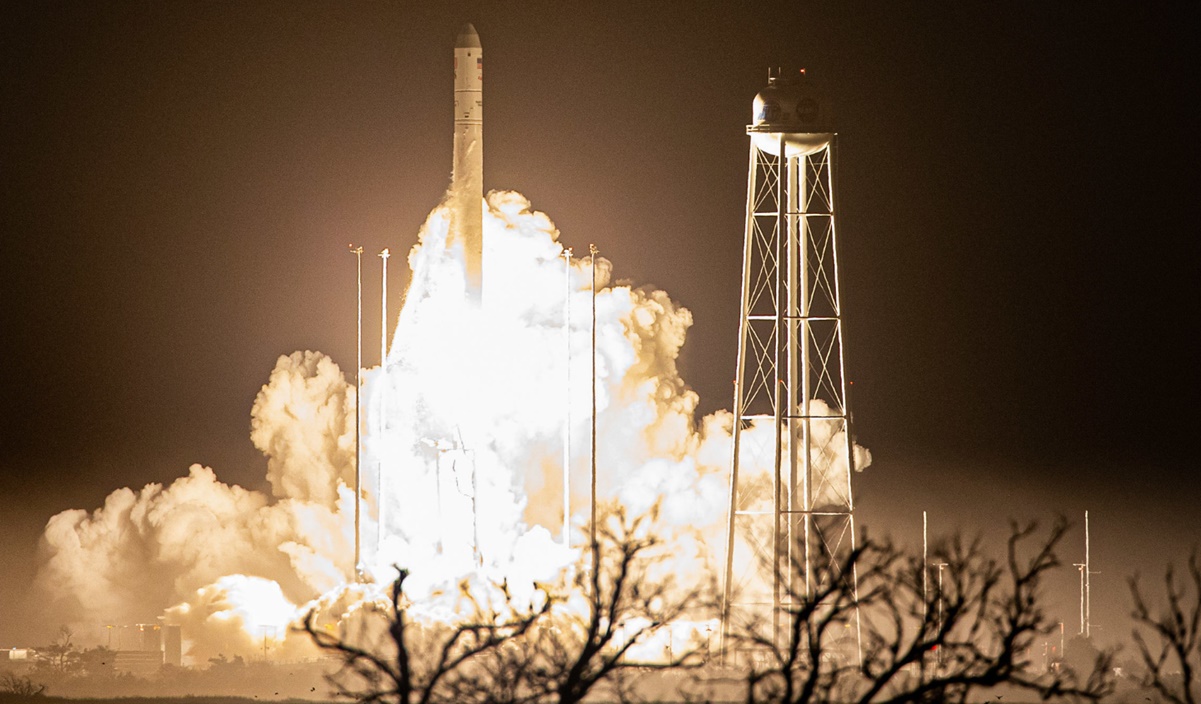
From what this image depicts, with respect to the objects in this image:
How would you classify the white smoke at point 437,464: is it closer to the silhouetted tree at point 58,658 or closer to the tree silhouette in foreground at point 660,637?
the tree silhouette in foreground at point 660,637

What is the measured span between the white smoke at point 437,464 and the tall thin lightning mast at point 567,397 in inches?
8.8

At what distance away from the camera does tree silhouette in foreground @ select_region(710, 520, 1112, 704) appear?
29.4 m

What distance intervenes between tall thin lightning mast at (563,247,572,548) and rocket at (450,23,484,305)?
129 inches

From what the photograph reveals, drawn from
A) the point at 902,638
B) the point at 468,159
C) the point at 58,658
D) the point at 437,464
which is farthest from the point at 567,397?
the point at 58,658

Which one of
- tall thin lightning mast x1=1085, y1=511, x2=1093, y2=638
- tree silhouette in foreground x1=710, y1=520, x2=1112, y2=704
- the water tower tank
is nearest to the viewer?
tree silhouette in foreground x1=710, y1=520, x2=1112, y2=704

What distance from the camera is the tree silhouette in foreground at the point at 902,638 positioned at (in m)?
29.4

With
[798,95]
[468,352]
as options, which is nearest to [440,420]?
[468,352]

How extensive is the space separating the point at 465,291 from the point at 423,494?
221 inches

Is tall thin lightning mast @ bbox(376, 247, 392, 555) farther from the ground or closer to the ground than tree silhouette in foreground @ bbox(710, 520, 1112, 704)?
farther from the ground

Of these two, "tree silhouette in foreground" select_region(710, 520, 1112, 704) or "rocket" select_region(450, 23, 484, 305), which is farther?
"rocket" select_region(450, 23, 484, 305)

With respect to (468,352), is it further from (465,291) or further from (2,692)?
(2,692)

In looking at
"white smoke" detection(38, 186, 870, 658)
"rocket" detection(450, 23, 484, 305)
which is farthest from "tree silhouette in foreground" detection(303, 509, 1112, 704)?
"rocket" detection(450, 23, 484, 305)

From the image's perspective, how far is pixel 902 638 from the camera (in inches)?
2064

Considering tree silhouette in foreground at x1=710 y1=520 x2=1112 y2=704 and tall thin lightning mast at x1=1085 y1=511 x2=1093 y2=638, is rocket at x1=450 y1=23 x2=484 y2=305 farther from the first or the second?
tall thin lightning mast at x1=1085 y1=511 x2=1093 y2=638
